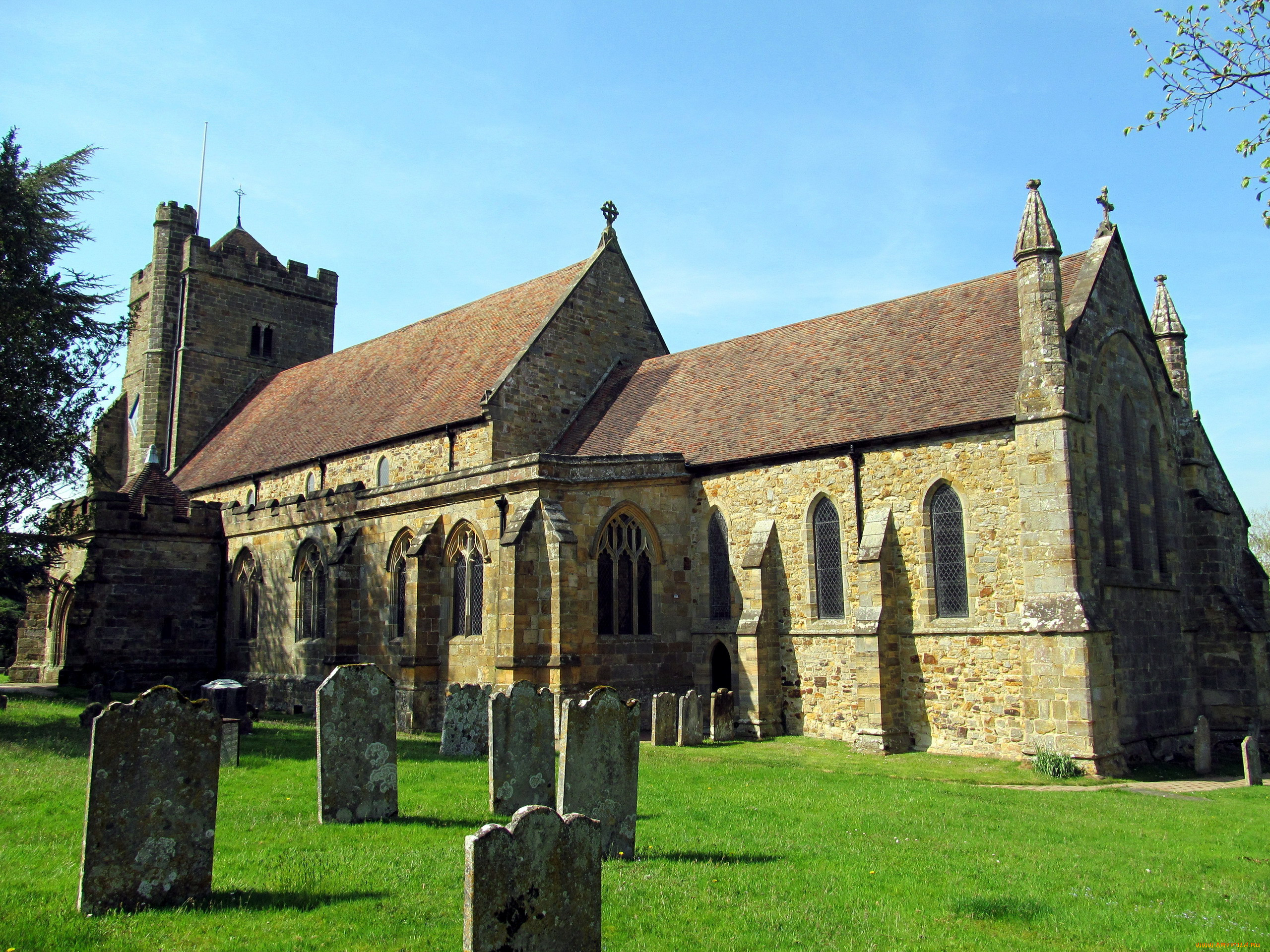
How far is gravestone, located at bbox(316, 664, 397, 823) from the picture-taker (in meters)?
10.2

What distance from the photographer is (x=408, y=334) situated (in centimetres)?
3584

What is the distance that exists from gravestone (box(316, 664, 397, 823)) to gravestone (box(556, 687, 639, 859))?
8.30 feet

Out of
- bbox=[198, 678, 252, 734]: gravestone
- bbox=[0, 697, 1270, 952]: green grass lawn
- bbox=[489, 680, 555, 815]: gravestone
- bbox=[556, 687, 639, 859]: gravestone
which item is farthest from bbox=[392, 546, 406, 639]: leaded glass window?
bbox=[556, 687, 639, 859]: gravestone

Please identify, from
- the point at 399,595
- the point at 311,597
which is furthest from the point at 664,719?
Result: the point at 311,597

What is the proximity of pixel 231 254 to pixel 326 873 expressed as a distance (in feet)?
135

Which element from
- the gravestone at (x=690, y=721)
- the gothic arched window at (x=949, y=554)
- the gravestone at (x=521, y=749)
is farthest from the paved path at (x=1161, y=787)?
the gravestone at (x=521, y=749)

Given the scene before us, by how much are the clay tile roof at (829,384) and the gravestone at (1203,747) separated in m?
7.14

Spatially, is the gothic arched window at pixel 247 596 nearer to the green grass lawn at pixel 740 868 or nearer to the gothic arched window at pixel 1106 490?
the green grass lawn at pixel 740 868

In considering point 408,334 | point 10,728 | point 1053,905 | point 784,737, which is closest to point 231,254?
point 408,334

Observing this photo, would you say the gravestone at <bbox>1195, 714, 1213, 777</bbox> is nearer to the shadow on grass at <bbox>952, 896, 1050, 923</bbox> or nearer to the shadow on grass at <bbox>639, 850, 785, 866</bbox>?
the shadow on grass at <bbox>952, 896, 1050, 923</bbox>

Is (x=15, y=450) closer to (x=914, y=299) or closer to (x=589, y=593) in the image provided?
(x=589, y=593)

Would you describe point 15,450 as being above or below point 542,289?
below

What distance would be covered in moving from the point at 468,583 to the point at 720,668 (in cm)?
618

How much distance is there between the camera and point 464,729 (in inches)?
637
